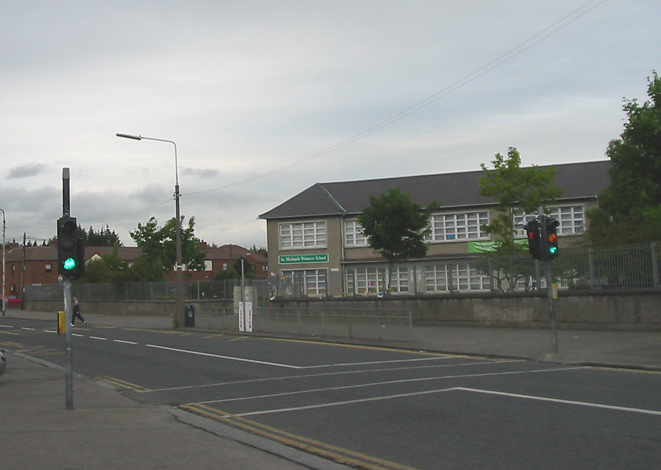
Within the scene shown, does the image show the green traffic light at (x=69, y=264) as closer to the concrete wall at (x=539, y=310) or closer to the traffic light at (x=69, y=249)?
the traffic light at (x=69, y=249)

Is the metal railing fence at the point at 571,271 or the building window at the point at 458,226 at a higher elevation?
the building window at the point at 458,226

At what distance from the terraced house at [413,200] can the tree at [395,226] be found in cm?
1228

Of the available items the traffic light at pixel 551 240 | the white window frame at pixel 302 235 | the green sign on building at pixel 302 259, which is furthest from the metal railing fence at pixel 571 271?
the white window frame at pixel 302 235

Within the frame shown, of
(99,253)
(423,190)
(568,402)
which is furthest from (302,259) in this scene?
(99,253)

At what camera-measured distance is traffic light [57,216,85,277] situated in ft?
37.0

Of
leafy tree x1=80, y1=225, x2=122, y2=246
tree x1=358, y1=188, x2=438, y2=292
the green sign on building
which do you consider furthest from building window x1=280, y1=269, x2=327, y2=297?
leafy tree x1=80, y1=225, x2=122, y2=246

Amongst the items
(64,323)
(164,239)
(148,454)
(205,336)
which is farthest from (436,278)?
(164,239)

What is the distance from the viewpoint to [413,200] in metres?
54.5

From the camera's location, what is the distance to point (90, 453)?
323 inches

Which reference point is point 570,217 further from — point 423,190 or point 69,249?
point 69,249

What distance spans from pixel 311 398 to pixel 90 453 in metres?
4.67

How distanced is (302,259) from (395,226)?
2191 centimetres

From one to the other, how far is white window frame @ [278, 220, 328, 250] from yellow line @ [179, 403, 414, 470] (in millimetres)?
44658

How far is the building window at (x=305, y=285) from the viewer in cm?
3644
